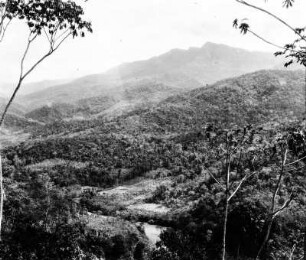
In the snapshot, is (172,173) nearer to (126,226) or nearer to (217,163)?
(217,163)

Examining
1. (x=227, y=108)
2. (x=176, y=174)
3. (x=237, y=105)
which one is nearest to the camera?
(x=176, y=174)

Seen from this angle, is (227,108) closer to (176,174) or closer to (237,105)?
(237,105)

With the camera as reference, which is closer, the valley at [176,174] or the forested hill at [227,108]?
the valley at [176,174]

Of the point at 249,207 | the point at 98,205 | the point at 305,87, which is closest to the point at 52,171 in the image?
the point at 98,205

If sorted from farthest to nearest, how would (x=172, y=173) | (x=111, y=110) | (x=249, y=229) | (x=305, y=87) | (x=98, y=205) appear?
(x=111, y=110) < (x=305, y=87) < (x=172, y=173) < (x=98, y=205) < (x=249, y=229)

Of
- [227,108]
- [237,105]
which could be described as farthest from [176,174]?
[237,105]

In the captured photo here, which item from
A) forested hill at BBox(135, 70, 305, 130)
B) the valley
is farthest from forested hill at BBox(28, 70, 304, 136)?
the valley

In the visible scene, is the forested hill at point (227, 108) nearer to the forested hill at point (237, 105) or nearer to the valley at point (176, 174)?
the forested hill at point (237, 105)

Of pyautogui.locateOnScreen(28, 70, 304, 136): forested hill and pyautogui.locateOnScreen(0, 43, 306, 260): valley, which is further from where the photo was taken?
pyautogui.locateOnScreen(28, 70, 304, 136): forested hill

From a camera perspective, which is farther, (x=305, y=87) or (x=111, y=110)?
(x=111, y=110)

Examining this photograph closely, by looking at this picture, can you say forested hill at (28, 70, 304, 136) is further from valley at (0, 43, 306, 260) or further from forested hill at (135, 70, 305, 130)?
valley at (0, 43, 306, 260)

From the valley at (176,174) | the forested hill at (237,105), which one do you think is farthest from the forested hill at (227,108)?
the valley at (176,174)
